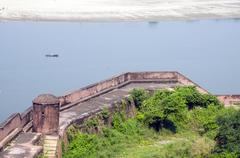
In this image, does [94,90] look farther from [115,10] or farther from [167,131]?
[115,10]

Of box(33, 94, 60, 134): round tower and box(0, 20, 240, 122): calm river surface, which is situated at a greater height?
box(0, 20, 240, 122): calm river surface

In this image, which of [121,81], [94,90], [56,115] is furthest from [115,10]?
[56,115]

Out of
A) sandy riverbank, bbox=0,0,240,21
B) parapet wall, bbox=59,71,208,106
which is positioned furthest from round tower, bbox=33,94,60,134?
sandy riverbank, bbox=0,0,240,21

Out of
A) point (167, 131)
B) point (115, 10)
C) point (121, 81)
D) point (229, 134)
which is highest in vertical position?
point (115, 10)

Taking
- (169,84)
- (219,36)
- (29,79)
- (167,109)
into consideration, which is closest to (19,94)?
(29,79)

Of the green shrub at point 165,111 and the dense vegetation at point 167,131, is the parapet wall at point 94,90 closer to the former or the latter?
the dense vegetation at point 167,131

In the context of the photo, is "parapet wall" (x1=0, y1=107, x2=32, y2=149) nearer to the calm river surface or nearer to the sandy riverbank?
the calm river surface
